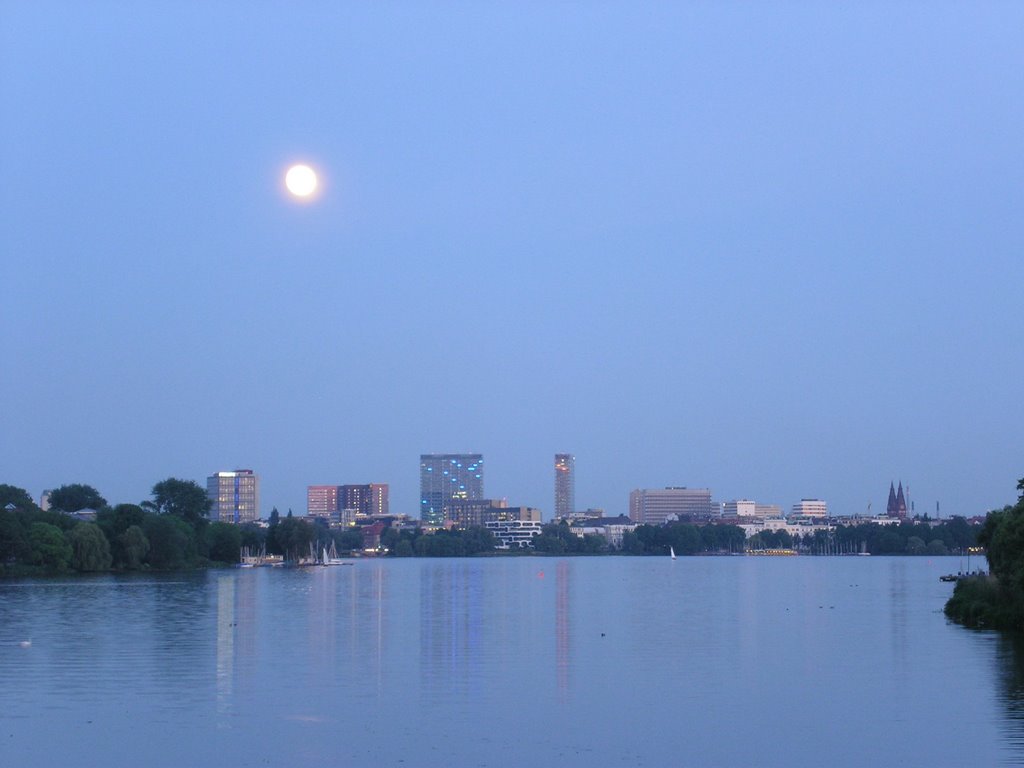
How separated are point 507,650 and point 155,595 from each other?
1712 inches

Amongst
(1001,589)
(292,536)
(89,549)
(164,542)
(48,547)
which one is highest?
(292,536)

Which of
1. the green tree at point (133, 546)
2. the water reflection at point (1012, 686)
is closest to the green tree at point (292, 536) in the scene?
the green tree at point (133, 546)

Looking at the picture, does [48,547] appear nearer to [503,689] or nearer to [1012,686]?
[503,689]

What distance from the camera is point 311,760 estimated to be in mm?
24391

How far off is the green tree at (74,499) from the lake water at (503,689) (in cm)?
12463

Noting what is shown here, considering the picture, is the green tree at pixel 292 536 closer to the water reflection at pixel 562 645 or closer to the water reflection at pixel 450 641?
the water reflection at pixel 450 641

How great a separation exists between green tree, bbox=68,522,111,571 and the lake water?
5281 cm

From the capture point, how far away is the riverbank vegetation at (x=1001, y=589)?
4916cm

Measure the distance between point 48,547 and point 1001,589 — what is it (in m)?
85.0

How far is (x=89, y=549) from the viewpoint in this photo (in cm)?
12012

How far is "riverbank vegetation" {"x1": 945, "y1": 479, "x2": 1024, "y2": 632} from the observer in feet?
161

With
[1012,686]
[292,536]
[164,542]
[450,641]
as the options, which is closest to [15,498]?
[164,542]

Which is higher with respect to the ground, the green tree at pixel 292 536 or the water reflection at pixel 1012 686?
the green tree at pixel 292 536

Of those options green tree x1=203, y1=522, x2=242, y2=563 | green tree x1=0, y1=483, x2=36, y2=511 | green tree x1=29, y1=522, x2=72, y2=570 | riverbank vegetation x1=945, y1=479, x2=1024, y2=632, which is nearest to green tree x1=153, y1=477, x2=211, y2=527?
green tree x1=203, y1=522, x2=242, y2=563
